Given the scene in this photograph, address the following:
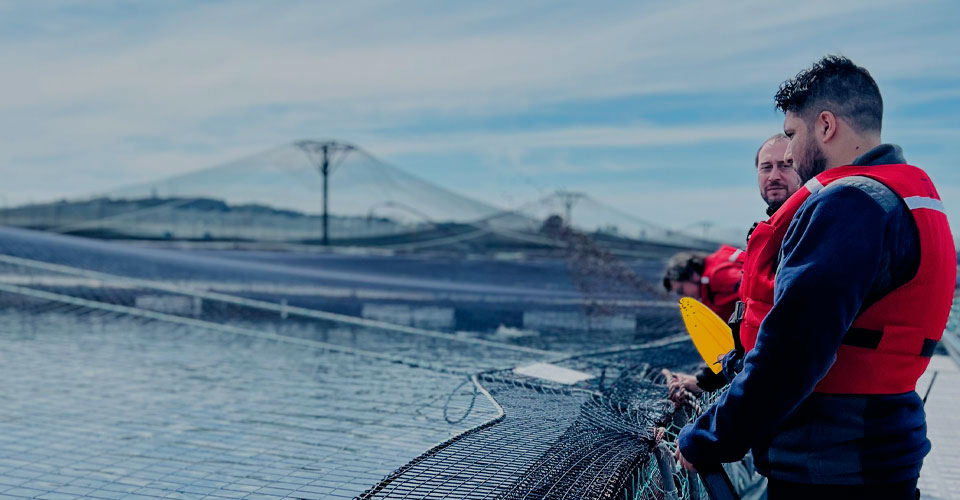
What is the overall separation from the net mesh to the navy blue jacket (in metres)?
0.41

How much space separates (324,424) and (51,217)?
3761 centimetres

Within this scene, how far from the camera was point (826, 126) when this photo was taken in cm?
141

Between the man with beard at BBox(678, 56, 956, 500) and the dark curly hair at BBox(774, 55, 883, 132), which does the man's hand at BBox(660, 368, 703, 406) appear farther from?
the dark curly hair at BBox(774, 55, 883, 132)

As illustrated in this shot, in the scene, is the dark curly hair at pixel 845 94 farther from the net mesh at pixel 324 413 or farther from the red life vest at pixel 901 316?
the net mesh at pixel 324 413

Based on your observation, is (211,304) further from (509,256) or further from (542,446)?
(509,256)

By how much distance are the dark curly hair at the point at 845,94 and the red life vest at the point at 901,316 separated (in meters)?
0.10

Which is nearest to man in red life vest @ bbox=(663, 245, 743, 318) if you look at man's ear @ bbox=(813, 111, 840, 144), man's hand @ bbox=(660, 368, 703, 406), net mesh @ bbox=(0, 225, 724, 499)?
net mesh @ bbox=(0, 225, 724, 499)

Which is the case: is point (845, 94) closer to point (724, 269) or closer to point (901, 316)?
point (901, 316)

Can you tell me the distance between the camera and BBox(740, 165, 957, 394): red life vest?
1.30 m

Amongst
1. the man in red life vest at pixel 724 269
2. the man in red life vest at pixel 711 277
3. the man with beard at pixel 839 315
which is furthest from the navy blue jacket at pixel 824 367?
the man in red life vest at pixel 711 277

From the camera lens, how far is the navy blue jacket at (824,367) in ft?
4.02

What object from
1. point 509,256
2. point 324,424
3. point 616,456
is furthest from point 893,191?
point 509,256

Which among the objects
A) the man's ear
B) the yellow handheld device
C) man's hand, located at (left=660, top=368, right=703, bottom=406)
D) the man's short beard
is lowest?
man's hand, located at (left=660, top=368, right=703, bottom=406)

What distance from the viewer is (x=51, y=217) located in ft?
121
